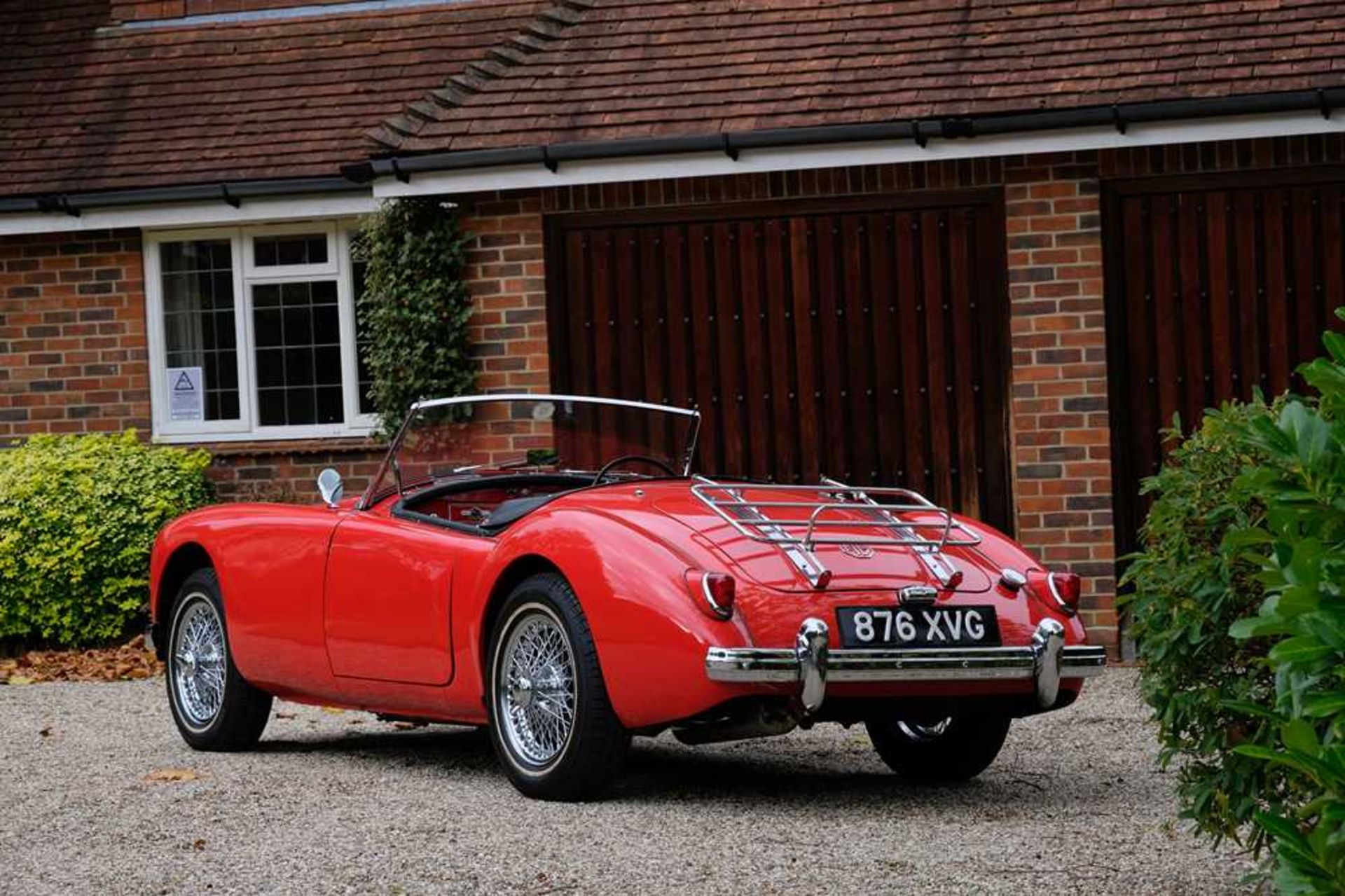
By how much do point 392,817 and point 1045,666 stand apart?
2053 mm

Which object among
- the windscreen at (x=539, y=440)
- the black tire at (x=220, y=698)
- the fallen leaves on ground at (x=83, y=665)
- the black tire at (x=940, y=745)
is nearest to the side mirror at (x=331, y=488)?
the windscreen at (x=539, y=440)

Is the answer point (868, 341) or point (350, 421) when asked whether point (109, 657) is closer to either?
point (350, 421)

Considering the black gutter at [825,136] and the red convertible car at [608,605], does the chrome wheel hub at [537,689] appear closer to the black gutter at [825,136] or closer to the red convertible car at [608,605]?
the red convertible car at [608,605]

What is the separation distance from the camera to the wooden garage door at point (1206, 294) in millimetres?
12141

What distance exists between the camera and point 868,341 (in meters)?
12.8

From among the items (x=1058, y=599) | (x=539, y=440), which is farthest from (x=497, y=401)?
(x=1058, y=599)

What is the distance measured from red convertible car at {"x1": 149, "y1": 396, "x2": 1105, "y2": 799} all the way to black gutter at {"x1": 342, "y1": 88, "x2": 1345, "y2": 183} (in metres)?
4.18

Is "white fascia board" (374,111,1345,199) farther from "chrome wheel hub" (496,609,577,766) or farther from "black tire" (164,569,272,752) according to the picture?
"chrome wheel hub" (496,609,577,766)

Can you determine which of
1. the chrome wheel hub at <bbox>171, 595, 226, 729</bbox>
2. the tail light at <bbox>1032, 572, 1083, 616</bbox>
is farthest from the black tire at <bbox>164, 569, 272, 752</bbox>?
the tail light at <bbox>1032, 572, 1083, 616</bbox>

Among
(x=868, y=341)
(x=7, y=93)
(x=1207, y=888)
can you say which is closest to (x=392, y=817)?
(x=1207, y=888)

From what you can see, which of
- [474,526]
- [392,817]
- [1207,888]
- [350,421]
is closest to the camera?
[1207,888]

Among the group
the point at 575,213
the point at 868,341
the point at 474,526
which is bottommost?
the point at 474,526

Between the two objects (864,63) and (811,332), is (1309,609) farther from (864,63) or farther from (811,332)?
(864,63)

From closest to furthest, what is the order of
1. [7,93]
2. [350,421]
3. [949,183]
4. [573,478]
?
[573,478] < [949,183] < [350,421] < [7,93]
